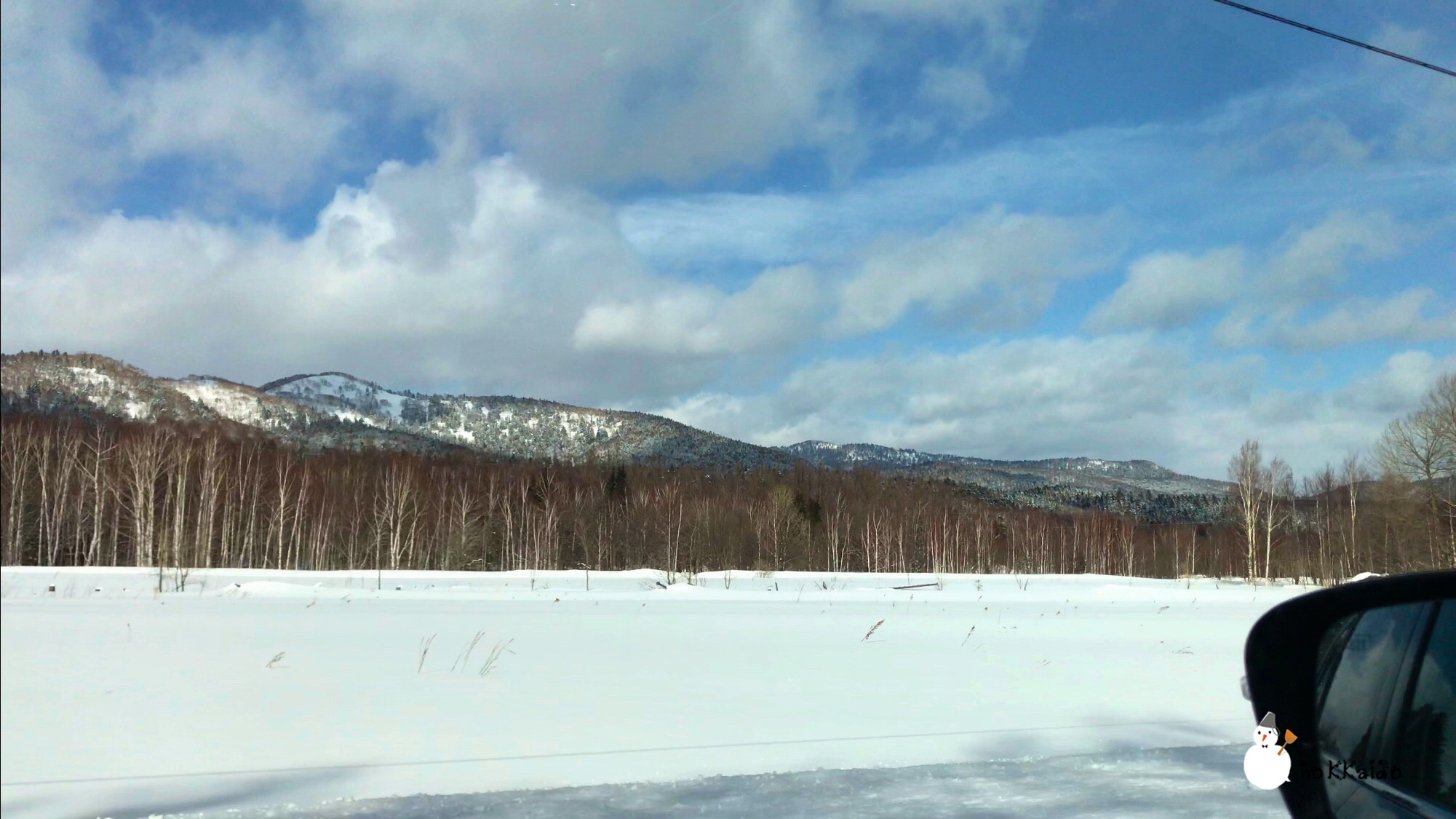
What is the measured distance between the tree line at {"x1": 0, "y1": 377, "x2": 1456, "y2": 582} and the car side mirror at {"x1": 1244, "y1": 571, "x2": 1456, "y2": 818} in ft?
10.4

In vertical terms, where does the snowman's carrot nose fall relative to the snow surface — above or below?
above

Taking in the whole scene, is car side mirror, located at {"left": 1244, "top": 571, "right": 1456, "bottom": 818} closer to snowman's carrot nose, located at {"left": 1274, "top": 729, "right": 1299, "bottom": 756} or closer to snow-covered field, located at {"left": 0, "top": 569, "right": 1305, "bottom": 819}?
snowman's carrot nose, located at {"left": 1274, "top": 729, "right": 1299, "bottom": 756}

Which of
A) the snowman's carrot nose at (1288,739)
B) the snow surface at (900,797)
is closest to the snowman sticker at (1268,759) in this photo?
the snowman's carrot nose at (1288,739)

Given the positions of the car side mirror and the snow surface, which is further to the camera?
the snow surface

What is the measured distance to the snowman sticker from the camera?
1.69m

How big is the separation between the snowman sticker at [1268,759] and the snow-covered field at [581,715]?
7.56ft

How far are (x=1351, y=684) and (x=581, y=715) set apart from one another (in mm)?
6538

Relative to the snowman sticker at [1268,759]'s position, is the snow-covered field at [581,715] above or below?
below

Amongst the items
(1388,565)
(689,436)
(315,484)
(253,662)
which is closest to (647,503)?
(315,484)

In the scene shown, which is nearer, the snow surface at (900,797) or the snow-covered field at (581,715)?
the snow surface at (900,797)

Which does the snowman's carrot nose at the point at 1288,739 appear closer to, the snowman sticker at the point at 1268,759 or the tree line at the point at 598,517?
the snowman sticker at the point at 1268,759

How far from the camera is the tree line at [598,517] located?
381 centimetres

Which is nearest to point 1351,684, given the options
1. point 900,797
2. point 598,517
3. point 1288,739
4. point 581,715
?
point 1288,739

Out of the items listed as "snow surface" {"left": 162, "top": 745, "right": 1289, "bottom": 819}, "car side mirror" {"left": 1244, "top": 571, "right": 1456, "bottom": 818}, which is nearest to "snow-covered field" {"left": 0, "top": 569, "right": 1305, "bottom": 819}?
"snow surface" {"left": 162, "top": 745, "right": 1289, "bottom": 819}
